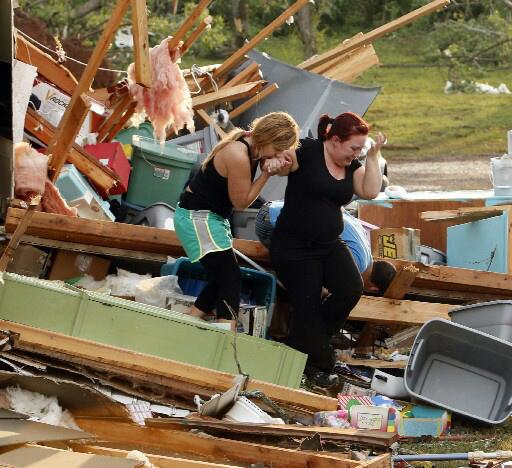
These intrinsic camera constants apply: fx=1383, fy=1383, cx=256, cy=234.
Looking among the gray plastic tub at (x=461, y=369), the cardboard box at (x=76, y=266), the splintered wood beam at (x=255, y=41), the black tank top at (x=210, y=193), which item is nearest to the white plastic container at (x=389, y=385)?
the gray plastic tub at (x=461, y=369)

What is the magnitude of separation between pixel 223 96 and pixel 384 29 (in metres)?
1.57

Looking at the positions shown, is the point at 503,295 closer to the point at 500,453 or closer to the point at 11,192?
the point at 500,453

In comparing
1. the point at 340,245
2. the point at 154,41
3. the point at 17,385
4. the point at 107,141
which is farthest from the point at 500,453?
the point at 154,41

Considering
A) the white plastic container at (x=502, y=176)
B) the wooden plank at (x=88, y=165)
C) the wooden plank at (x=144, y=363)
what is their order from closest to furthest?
1. the wooden plank at (x=144, y=363)
2. the wooden plank at (x=88, y=165)
3. the white plastic container at (x=502, y=176)

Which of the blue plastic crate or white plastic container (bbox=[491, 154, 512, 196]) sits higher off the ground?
white plastic container (bbox=[491, 154, 512, 196])

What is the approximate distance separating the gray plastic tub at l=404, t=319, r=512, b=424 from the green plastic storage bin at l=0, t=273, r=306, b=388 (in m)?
0.89

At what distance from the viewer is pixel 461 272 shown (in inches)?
357

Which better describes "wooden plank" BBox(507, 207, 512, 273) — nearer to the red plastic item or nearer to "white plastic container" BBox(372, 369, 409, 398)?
"white plastic container" BBox(372, 369, 409, 398)

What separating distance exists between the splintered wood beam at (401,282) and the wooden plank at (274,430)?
2248 millimetres

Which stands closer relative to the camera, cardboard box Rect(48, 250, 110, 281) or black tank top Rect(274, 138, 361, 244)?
black tank top Rect(274, 138, 361, 244)

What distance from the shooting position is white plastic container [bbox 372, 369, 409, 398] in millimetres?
8109

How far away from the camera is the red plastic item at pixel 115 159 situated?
10266 millimetres

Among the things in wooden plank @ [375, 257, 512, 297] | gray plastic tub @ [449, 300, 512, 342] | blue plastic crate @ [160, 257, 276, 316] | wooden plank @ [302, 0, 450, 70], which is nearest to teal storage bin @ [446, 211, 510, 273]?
wooden plank @ [375, 257, 512, 297]

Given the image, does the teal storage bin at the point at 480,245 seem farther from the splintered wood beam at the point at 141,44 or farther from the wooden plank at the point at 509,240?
the splintered wood beam at the point at 141,44
